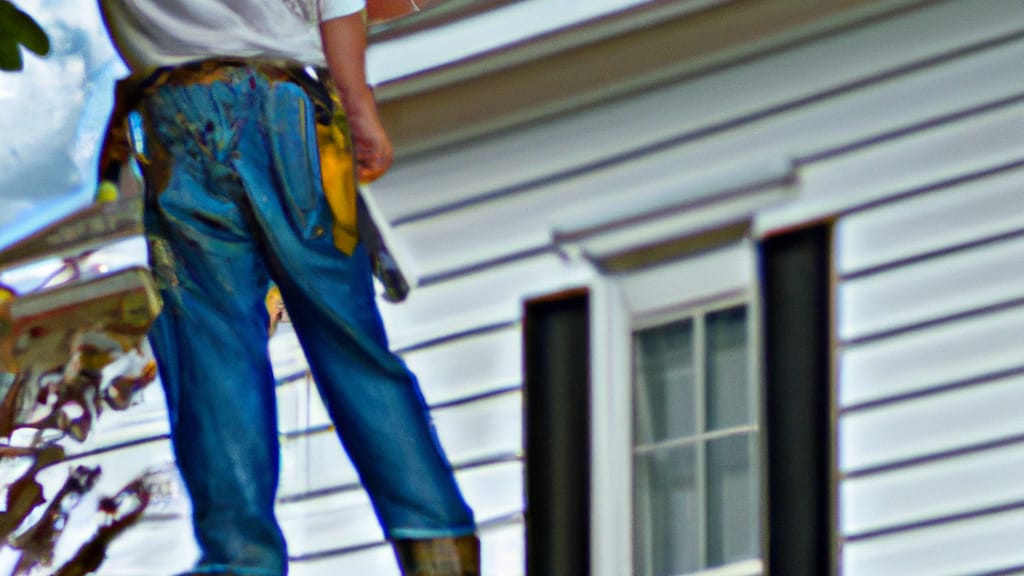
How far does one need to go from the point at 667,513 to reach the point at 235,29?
5.49 ft

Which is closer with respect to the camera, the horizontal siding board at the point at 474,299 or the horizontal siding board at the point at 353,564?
the horizontal siding board at the point at 353,564

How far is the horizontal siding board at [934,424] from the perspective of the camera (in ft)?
20.8

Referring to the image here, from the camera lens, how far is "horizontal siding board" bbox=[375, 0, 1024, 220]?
670cm

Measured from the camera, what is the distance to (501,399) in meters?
6.96

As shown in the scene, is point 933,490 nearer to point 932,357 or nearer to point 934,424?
point 934,424

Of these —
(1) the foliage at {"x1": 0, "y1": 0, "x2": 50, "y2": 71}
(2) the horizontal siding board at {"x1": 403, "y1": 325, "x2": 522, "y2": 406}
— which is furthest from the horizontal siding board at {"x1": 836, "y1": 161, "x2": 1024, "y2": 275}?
(1) the foliage at {"x1": 0, "y1": 0, "x2": 50, "y2": 71}

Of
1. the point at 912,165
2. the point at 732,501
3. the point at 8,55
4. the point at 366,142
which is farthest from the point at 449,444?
the point at 8,55

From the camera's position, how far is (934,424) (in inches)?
253

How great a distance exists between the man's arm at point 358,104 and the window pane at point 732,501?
1196mm

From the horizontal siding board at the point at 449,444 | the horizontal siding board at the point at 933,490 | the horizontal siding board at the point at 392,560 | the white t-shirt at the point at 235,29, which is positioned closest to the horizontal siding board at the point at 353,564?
the horizontal siding board at the point at 392,560

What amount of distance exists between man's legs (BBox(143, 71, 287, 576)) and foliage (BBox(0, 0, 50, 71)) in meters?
0.62

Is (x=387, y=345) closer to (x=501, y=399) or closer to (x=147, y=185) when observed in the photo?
(x=501, y=399)

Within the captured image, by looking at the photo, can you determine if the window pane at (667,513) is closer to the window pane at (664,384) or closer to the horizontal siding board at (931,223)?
the window pane at (664,384)

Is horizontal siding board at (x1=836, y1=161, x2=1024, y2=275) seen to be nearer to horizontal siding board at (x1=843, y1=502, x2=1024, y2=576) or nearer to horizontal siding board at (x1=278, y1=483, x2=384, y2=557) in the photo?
horizontal siding board at (x1=843, y1=502, x2=1024, y2=576)
